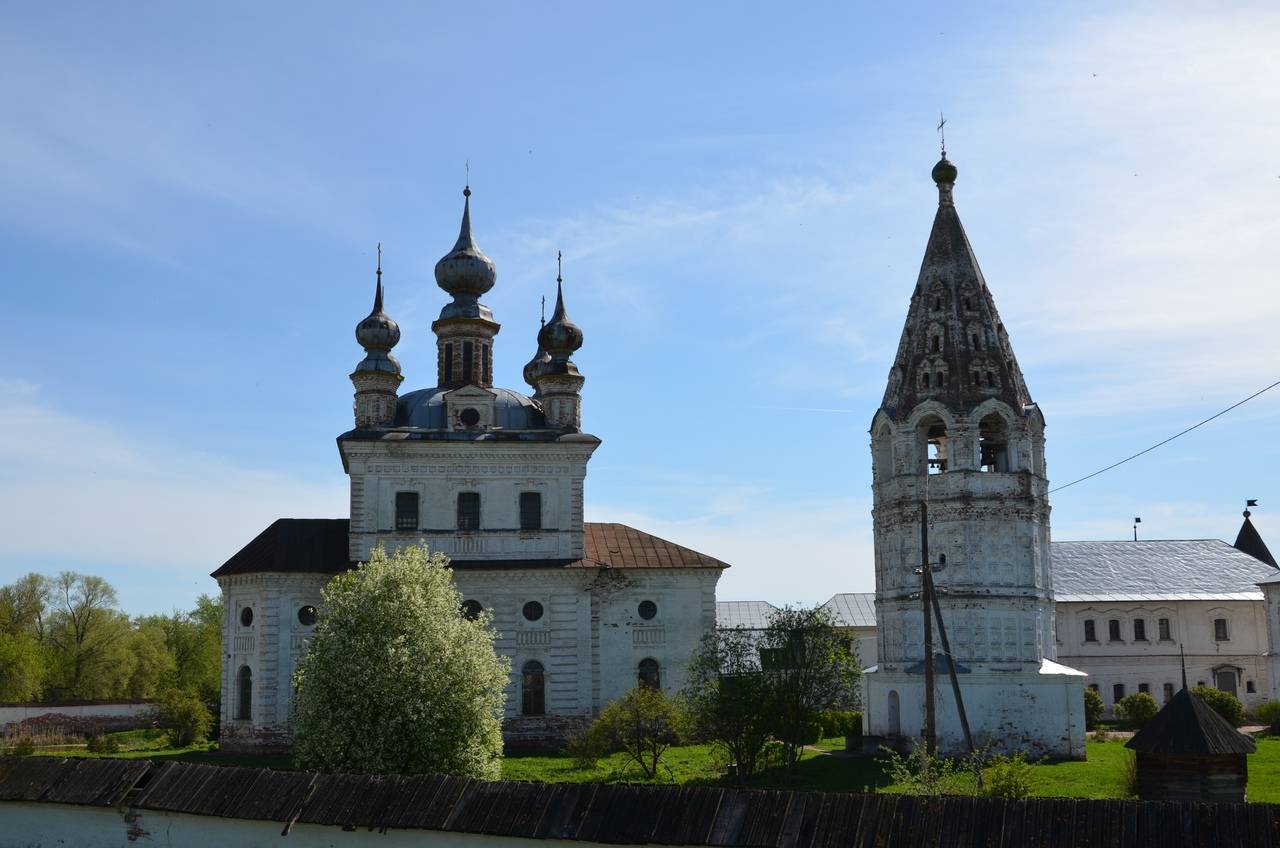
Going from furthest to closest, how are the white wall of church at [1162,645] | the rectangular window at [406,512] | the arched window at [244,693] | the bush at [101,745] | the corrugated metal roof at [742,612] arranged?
the corrugated metal roof at [742,612] → the white wall of church at [1162,645] → the bush at [101,745] → the rectangular window at [406,512] → the arched window at [244,693]

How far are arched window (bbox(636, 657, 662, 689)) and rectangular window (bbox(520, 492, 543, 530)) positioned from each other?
5.14 metres

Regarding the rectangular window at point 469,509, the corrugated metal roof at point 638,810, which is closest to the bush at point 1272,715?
the rectangular window at point 469,509

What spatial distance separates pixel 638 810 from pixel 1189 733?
10.1 metres

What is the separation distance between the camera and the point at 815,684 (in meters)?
29.4

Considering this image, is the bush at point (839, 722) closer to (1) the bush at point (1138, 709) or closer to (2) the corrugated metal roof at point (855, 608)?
(1) the bush at point (1138, 709)

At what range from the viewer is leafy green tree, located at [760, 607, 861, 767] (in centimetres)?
2864

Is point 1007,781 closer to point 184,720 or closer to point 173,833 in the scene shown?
point 173,833

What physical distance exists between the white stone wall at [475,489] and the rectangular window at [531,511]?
Answer: 13 cm

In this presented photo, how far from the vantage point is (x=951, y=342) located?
→ 112 ft

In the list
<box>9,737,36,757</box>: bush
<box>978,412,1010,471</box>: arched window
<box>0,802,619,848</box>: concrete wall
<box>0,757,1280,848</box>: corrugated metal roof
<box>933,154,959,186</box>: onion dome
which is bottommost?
<box>9,737,36,757</box>: bush

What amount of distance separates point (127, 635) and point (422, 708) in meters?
41.3

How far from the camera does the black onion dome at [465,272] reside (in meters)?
40.3

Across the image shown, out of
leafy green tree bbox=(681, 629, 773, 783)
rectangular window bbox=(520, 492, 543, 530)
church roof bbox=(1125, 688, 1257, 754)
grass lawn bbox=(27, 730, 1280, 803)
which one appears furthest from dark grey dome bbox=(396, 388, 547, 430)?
church roof bbox=(1125, 688, 1257, 754)

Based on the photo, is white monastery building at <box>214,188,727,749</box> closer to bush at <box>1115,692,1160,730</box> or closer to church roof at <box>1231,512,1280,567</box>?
bush at <box>1115,692,1160,730</box>
